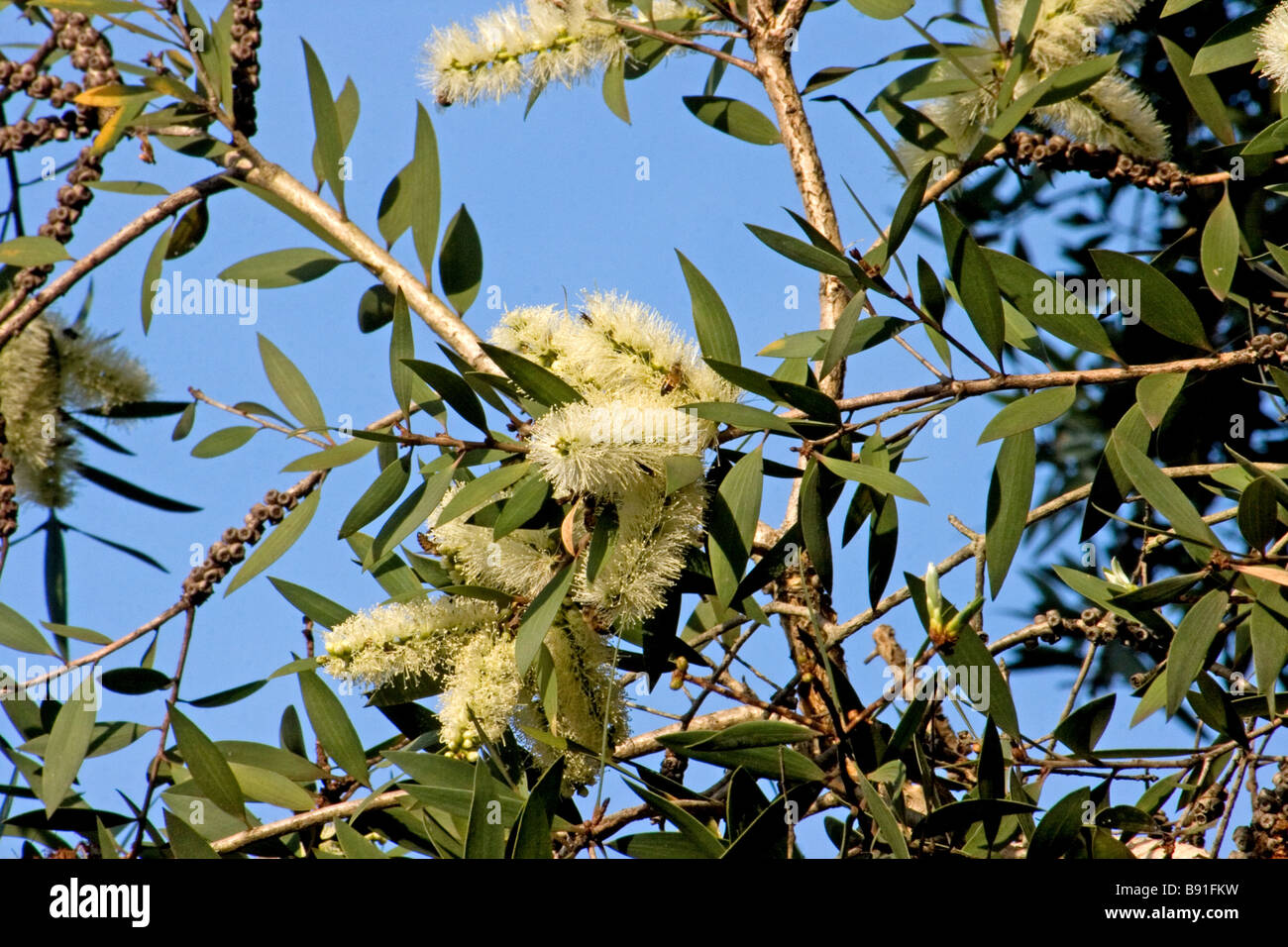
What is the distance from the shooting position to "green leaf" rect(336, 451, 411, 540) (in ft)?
4.71

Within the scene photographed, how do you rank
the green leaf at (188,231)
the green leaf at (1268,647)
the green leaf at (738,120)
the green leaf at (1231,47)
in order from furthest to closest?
1. the green leaf at (738,120)
2. the green leaf at (188,231)
3. the green leaf at (1231,47)
4. the green leaf at (1268,647)

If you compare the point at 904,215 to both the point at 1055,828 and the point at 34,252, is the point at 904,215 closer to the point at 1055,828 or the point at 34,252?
the point at 1055,828

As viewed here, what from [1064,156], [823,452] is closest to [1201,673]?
[823,452]

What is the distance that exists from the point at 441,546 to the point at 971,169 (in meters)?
0.94

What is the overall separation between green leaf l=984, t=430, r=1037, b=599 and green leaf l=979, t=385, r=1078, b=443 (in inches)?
1.1

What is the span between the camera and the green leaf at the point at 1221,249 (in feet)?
4.82

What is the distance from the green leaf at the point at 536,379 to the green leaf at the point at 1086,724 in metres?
0.76

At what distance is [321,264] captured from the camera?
1783 millimetres

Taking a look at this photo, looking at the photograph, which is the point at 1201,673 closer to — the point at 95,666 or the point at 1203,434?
the point at 1203,434

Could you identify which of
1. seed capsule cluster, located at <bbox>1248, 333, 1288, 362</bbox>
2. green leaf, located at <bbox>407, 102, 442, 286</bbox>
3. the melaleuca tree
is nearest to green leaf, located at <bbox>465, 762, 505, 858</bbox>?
the melaleuca tree

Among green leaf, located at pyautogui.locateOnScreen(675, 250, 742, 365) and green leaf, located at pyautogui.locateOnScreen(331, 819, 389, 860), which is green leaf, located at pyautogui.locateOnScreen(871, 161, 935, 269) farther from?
green leaf, located at pyautogui.locateOnScreen(331, 819, 389, 860)

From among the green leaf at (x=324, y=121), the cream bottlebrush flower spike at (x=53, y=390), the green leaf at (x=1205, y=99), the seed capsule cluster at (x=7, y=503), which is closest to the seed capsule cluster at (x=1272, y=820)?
the green leaf at (x=1205, y=99)

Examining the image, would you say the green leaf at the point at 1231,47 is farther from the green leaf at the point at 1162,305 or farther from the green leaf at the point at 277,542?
the green leaf at the point at 277,542

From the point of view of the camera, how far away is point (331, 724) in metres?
1.60
